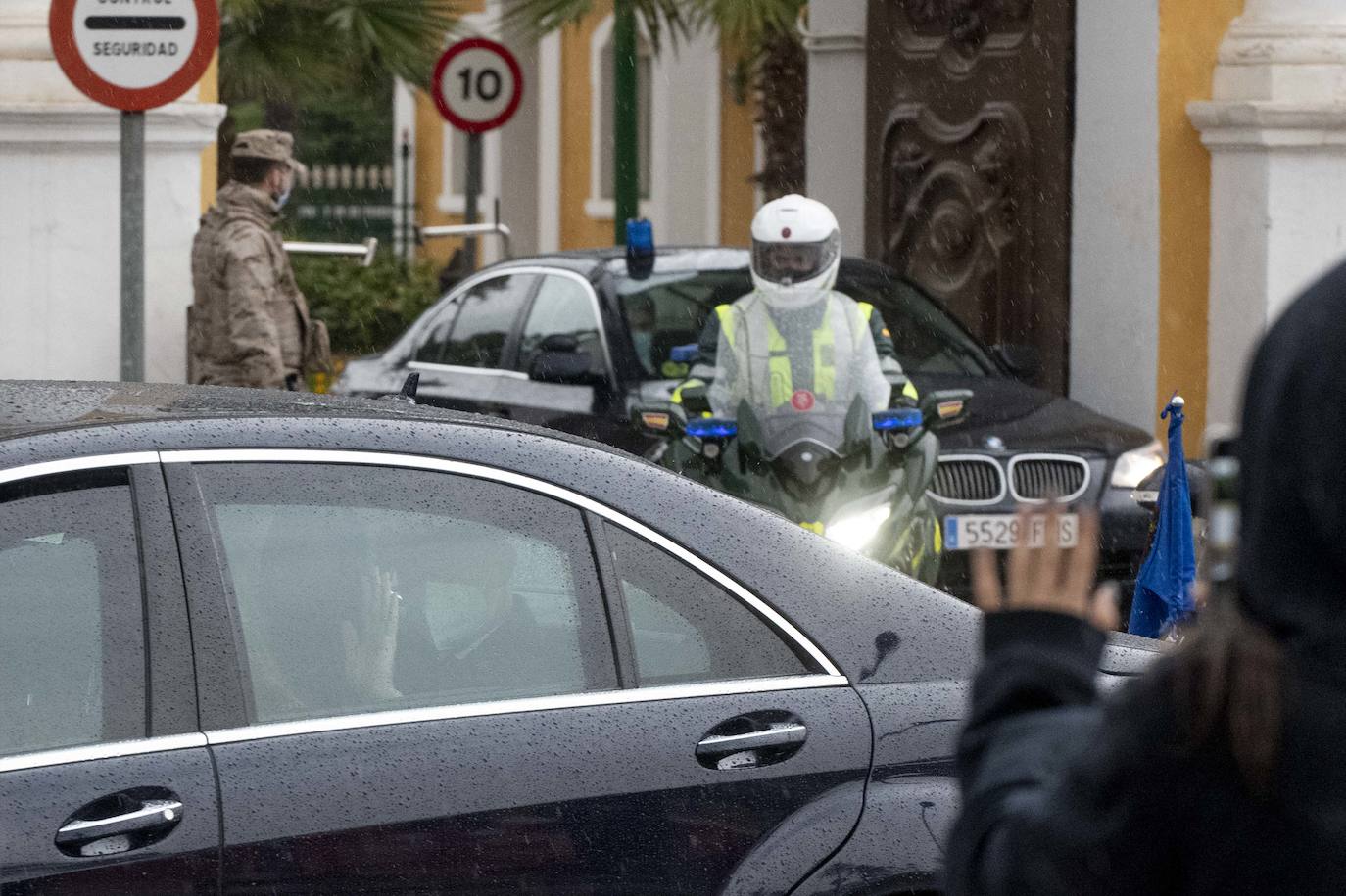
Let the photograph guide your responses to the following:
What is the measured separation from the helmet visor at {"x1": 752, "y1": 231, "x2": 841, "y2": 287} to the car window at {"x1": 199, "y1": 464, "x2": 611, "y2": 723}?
3792 millimetres

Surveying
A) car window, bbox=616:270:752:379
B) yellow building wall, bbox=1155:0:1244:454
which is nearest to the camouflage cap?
car window, bbox=616:270:752:379

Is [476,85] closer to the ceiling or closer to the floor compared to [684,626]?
closer to the ceiling

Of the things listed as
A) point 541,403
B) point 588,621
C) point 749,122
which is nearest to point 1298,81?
point 541,403

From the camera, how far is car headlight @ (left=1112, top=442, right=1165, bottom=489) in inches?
348

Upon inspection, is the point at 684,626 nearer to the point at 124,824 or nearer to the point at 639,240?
the point at 124,824

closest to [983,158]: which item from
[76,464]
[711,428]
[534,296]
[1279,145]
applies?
[1279,145]

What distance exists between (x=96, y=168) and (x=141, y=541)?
29.8ft

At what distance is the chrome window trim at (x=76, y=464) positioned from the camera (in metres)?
3.32

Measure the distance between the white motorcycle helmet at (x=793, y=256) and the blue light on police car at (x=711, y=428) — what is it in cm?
43

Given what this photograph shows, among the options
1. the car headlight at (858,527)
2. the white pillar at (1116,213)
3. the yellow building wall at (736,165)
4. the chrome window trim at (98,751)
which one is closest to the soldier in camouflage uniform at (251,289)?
the car headlight at (858,527)

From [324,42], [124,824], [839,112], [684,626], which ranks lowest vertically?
[124,824]

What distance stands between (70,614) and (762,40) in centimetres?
1741

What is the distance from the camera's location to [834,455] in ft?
23.0

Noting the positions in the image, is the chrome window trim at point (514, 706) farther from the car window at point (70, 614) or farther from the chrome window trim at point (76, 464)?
the chrome window trim at point (76, 464)
